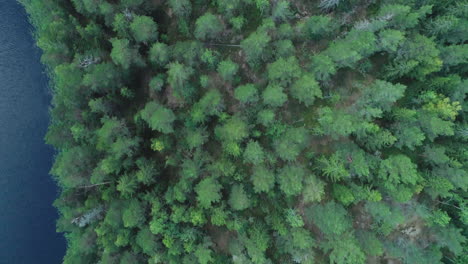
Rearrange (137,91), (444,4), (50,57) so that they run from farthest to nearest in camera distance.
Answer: (137,91), (50,57), (444,4)

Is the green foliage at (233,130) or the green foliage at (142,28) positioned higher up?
the green foliage at (142,28)

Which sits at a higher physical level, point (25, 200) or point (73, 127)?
point (73, 127)

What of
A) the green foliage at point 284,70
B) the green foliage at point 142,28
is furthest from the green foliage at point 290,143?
the green foliage at point 142,28

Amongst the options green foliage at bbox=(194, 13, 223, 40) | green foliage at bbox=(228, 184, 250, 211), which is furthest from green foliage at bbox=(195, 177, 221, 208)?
green foliage at bbox=(194, 13, 223, 40)

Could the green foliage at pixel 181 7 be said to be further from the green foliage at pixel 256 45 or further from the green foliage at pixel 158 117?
the green foliage at pixel 158 117

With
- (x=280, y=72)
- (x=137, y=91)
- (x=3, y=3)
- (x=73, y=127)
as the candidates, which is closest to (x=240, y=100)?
(x=280, y=72)

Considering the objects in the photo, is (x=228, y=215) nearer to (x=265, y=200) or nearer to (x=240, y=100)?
(x=265, y=200)
